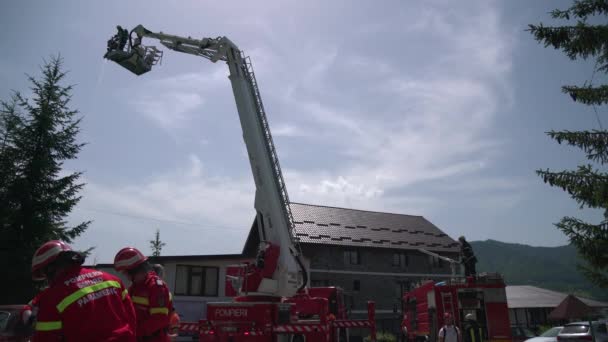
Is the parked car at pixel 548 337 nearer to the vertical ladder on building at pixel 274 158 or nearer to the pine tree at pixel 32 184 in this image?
the vertical ladder on building at pixel 274 158

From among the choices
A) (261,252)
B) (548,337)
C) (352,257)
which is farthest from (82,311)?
(352,257)

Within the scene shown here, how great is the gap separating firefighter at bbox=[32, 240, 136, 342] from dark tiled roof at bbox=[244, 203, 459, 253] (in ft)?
99.2

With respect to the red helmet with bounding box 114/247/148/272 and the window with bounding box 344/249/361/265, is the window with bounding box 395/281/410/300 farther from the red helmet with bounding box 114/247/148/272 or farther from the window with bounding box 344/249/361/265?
the red helmet with bounding box 114/247/148/272

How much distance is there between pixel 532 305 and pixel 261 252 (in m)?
34.2

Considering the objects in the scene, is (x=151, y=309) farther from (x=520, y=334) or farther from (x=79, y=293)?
(x=520, y=334)

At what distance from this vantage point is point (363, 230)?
37.9m

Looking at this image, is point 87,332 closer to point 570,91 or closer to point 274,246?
point 274,246

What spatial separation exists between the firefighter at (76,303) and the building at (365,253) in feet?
93.6

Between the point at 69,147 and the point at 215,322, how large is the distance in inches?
524

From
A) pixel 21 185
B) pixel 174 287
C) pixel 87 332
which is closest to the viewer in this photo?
pixel 87 332

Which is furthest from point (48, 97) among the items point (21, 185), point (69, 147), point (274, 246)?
point (274, 246)

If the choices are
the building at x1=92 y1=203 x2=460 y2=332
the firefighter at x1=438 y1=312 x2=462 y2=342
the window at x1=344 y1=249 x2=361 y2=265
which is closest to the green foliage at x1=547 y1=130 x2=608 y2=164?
the firefighter at x1=438 y1=312 x2=462 y2=342

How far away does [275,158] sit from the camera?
12391 millimetres

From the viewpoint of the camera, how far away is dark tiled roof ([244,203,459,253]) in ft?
113
